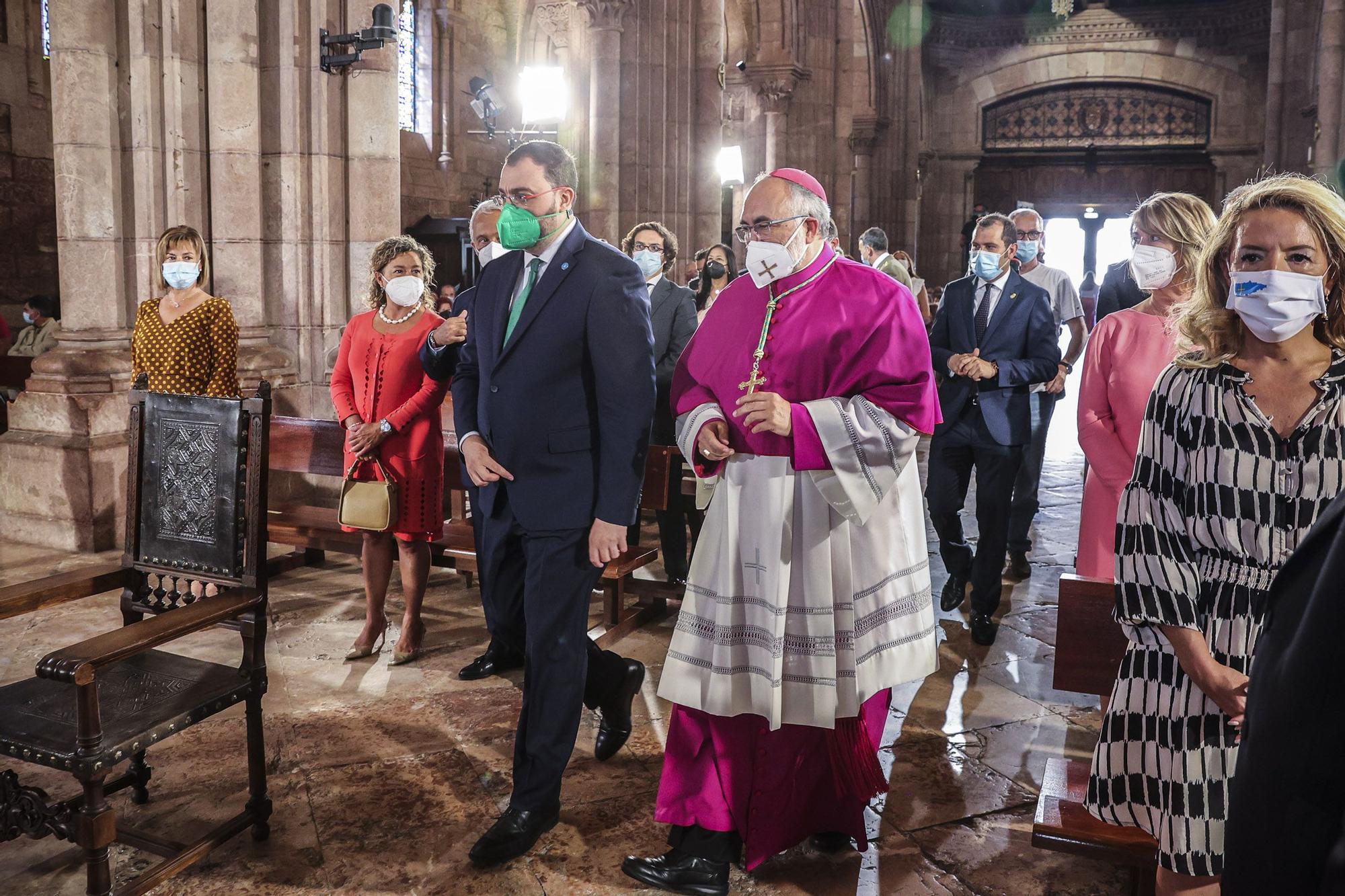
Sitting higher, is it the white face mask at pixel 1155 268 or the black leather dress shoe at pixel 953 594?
the white face mask at pixel 1155 268

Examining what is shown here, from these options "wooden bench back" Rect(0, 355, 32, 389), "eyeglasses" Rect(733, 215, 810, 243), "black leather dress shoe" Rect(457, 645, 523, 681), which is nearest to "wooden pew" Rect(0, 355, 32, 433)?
"wooden bench back" Rect(0, 355, 32, 389)

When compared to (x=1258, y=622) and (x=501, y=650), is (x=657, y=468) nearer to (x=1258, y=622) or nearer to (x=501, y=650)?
(x=501, y=650)

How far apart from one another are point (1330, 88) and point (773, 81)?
6.43 metres

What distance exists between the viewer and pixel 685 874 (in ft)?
9.18

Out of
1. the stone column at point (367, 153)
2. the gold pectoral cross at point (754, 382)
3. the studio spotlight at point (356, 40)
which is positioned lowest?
the gold pectoral cross at point (754, 382)

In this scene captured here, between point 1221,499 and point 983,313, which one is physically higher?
point 983,313

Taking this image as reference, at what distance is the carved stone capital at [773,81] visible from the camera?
14492 millimetres

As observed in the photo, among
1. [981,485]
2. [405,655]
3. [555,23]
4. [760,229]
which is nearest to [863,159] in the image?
[555,23]

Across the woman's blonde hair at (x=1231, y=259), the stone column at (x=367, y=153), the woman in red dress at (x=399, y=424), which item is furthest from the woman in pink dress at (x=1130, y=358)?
the stone column at (x=367, y=153)

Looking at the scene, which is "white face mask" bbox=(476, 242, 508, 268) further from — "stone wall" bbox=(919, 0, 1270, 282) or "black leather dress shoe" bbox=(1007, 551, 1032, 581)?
"stone wall" bbox=(919, 0, 1270, 282)

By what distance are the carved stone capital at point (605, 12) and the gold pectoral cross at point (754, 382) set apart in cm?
669

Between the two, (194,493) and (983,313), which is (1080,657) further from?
(983,313)

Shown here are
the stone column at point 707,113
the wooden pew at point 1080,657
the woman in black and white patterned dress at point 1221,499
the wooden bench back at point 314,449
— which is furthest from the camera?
the stone column at point 707,113

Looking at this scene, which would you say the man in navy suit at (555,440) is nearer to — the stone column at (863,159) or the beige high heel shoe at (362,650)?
the beige high heel shoe at (362,650)
